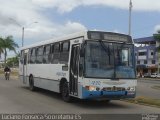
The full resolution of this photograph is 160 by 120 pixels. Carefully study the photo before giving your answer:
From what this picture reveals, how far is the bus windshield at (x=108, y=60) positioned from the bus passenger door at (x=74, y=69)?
2.72ft

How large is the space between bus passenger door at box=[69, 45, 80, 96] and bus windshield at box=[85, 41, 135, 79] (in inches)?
32.6

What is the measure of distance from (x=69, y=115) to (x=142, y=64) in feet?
374

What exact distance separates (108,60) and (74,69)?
161 cm

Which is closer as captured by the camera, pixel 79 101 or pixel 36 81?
pixel 79 101

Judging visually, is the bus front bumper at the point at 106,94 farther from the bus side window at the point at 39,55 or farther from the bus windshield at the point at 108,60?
the bus side window at the point at 39,55

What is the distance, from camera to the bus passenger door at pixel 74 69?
1783 cm

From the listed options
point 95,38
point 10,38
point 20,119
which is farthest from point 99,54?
point 10,38

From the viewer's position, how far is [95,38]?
1741 cm

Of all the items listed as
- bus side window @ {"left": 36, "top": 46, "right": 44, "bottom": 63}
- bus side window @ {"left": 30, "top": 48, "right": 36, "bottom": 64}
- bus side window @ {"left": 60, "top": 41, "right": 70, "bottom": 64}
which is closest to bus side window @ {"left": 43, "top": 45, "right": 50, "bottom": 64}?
bus side window @ {"left": 36, "top": 46, "right": 44, "bottom": 63}

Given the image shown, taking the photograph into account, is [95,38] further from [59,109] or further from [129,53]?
[59,109]

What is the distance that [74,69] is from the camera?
18.1 meters

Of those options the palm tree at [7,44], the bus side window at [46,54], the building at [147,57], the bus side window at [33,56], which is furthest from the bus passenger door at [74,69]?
the building at [147,57]

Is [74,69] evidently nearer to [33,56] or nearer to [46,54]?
[46,54]

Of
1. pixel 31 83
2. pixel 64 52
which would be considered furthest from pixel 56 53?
pixel 31 83
